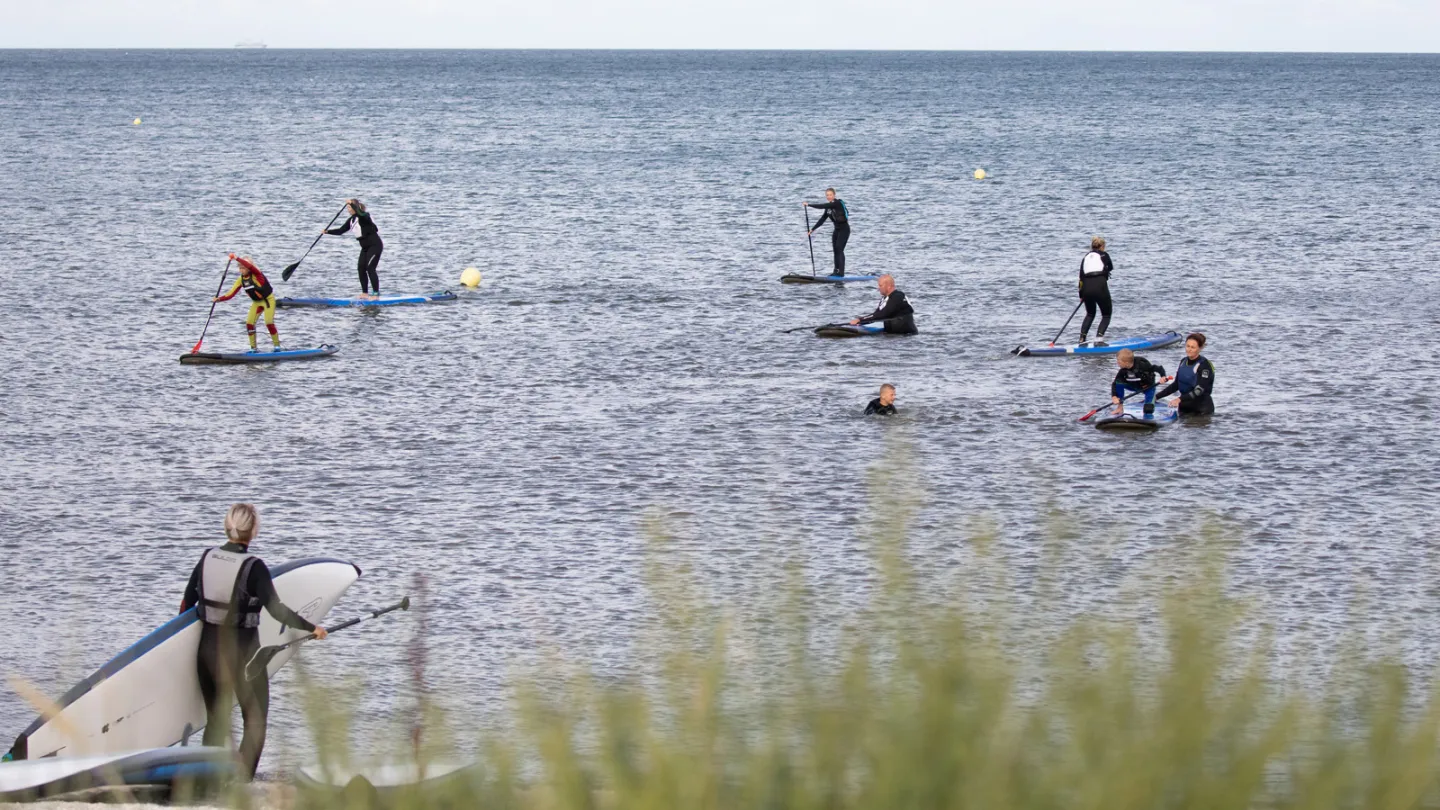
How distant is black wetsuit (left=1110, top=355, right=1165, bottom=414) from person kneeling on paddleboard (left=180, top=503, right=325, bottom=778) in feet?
45.3

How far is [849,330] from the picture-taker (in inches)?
1137

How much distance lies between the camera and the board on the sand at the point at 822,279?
3694cm

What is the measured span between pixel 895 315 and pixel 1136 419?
7.37 meters

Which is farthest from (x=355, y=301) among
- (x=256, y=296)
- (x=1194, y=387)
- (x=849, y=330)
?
(x=1194, y=387)

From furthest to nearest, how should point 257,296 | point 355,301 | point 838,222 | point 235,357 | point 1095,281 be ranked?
point 838,222
point 355,301
point 1095,281
point 235,357
point 257,296

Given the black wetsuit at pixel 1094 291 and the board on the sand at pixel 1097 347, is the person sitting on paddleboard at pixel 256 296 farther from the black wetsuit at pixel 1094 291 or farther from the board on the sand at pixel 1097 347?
the black wetsuit at pixel 1094 291

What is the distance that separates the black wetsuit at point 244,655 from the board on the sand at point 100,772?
1.13 m

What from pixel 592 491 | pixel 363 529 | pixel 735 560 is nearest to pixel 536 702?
pixel 735 560

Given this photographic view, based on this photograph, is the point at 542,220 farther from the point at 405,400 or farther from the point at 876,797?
the point at 876,797

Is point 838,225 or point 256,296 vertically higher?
point 256,296

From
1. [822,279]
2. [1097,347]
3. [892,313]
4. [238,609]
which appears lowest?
[822,279]

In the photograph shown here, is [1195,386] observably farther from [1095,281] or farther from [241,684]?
[241,684]

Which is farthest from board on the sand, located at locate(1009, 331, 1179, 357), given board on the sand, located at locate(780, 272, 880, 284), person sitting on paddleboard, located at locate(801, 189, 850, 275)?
board on the sand, located at locate(780, 272, 880, 284)

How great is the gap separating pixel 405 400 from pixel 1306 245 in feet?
94.9
